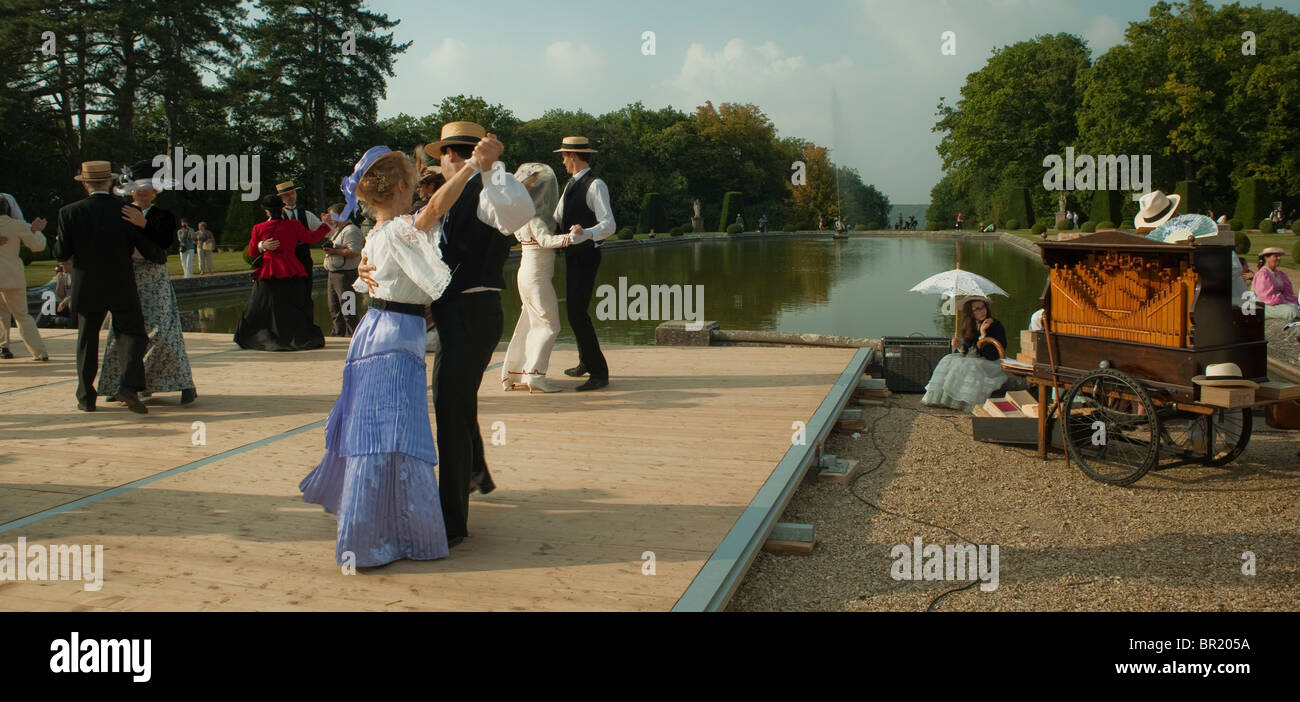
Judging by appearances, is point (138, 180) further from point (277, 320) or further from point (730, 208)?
point (730, 208)

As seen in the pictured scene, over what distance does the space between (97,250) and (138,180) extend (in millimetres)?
771

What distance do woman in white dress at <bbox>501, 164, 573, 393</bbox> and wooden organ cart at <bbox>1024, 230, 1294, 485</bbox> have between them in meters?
3.76

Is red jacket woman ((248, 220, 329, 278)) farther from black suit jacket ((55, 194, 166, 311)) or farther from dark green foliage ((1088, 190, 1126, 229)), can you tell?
dark green foliage ((1088, 190, 1126, 229))

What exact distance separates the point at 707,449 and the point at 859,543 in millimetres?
1322

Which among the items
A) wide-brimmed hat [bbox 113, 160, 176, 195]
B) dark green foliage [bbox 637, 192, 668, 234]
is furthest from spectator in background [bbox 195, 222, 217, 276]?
dark green foliage [bbox 637, 192, 668, 234]

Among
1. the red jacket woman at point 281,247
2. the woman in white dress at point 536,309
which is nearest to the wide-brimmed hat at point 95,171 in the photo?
the woman in white dress at point 536,309

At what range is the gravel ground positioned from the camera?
4.55 meters

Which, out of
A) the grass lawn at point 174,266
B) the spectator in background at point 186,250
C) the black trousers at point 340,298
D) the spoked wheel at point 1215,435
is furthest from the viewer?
the spectator in background at point 186,250

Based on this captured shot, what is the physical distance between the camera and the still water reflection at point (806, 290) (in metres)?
17.9

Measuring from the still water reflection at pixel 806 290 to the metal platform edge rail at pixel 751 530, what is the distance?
29.9 ft

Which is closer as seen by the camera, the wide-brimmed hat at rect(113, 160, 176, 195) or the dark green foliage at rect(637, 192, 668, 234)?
the wide-brimmed hat at rect(113, 160, 176, 195)

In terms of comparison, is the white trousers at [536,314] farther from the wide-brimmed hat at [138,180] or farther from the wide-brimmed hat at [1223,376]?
the wide-brimmed hat at [1223,376]

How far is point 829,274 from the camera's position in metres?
29.7

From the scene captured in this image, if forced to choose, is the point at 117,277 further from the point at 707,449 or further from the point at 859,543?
the point at 859,543
